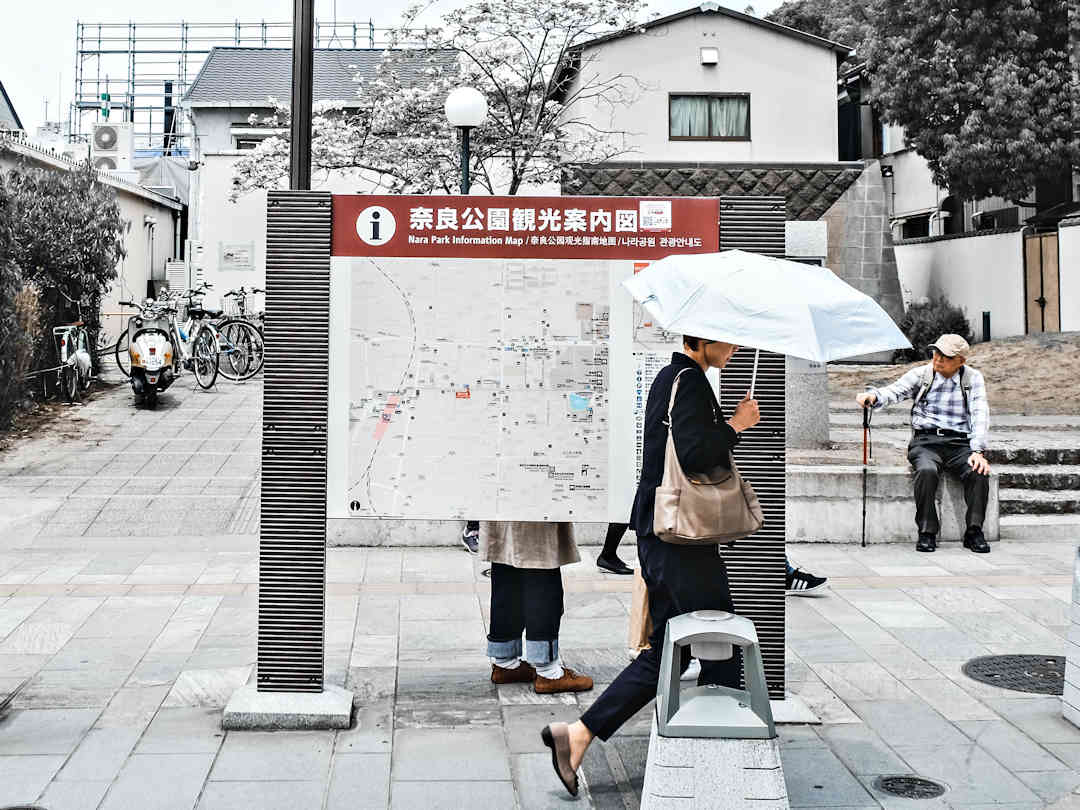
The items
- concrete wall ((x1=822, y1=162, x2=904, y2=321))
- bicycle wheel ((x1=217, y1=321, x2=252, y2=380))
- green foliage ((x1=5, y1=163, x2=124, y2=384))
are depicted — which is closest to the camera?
green foliage ((x1=5, y1=163, x2=124, y2=384))

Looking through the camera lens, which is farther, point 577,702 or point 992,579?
point 992,579

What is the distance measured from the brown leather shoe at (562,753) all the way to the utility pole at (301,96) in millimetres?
2791

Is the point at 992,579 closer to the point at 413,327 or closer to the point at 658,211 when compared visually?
the point at 658,211

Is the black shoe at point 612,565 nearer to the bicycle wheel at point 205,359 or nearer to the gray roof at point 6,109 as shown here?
the bicycle wheel at point 205,359

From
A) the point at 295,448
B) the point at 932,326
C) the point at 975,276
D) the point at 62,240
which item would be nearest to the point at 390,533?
the point at 295,448

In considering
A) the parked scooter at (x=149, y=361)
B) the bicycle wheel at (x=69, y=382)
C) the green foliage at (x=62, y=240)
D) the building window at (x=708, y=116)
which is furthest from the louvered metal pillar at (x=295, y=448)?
the building window at (x=708, y=116)

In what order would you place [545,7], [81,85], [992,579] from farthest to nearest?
1. [81,85]
2. [545,7]
3. [992,579]

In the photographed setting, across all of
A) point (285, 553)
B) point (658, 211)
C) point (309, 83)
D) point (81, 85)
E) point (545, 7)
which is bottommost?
point (285, 553)

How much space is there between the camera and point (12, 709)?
17.6 ft

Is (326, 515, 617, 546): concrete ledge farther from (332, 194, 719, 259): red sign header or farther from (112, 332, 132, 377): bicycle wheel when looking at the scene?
(112, 332, 132, 377): bicycle wheel

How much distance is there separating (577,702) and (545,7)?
16.6 meters

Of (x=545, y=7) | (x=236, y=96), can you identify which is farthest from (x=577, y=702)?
(x=236, y=96)

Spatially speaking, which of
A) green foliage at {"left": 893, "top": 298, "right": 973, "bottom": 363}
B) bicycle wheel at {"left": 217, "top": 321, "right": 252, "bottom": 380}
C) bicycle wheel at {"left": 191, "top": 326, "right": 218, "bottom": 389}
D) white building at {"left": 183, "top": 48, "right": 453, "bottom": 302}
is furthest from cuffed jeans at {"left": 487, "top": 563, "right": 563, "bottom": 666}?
green foliage at {"left": 893, "top": 298, "right": 973, "bottom": 363}

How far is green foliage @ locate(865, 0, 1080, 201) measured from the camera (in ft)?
72.9
